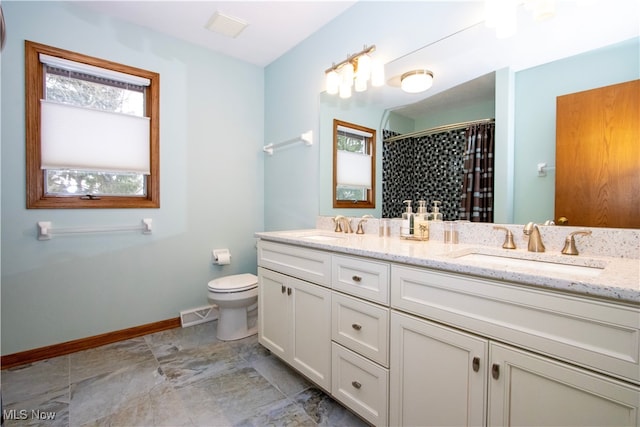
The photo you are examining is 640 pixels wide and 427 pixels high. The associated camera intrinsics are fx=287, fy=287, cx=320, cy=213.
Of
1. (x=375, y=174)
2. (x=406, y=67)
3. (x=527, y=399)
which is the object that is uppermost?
(x=406, y=67)

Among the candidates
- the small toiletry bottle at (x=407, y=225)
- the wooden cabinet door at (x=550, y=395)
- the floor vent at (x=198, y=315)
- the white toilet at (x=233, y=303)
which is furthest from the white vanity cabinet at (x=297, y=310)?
the floor vent at (x=198, y=315)

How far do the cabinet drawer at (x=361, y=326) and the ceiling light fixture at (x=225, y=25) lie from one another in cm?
212

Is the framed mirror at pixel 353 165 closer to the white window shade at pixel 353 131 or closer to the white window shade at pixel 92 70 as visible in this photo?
the white window shade at pixel 353 131

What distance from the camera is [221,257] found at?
2.61m

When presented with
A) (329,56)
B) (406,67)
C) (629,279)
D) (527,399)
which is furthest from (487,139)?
(329,56)

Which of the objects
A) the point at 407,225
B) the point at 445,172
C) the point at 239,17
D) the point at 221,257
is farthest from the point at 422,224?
the point at 239,17

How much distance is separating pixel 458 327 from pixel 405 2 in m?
1.83

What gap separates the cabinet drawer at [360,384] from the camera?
1191mm

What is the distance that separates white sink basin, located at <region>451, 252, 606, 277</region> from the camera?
3.16 feet

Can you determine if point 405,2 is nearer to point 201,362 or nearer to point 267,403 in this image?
point 267,403

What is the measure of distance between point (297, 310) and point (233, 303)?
74cm

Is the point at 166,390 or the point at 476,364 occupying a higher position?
the point at 476,364

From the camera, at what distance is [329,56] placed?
2.22 metres

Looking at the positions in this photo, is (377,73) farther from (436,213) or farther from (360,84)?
(436,213)
